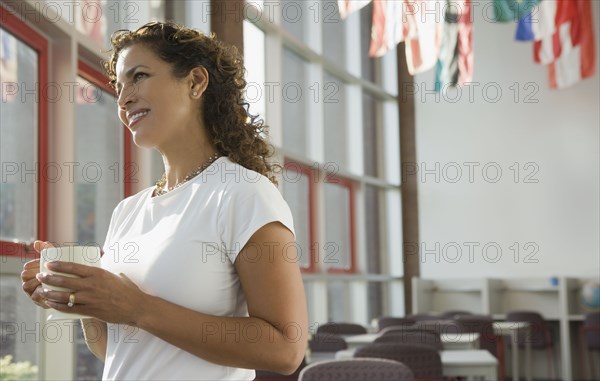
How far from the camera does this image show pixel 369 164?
436 inches

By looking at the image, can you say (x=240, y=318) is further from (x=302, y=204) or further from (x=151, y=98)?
(x=302, y=204)

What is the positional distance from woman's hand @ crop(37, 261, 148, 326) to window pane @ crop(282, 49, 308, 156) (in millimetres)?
7271

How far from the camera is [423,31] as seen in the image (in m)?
8.75

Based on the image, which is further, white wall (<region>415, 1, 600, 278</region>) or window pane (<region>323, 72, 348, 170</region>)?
white wall (<region>415, 1, 600, 278</region>)

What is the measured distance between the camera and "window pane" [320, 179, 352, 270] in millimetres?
9508

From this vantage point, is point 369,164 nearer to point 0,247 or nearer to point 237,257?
point 0,247

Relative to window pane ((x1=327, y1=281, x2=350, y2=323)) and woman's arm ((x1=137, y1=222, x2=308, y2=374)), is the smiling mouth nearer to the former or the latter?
woman's arm ((x1=137, y1=222, x2=308, y2=374))

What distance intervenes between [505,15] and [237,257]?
806 cm

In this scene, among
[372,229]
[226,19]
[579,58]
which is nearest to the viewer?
[226,19]

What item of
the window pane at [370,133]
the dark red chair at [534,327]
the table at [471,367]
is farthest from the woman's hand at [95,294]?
the window pane at [370,133]

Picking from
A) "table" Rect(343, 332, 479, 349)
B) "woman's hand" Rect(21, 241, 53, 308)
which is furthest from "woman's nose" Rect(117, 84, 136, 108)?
"table" Rect(343, 332, 479, 349)

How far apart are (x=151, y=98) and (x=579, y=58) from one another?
921 centimetres

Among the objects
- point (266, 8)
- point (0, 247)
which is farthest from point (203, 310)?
point (266, 8)

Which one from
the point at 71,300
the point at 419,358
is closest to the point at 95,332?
the point at 71,300
